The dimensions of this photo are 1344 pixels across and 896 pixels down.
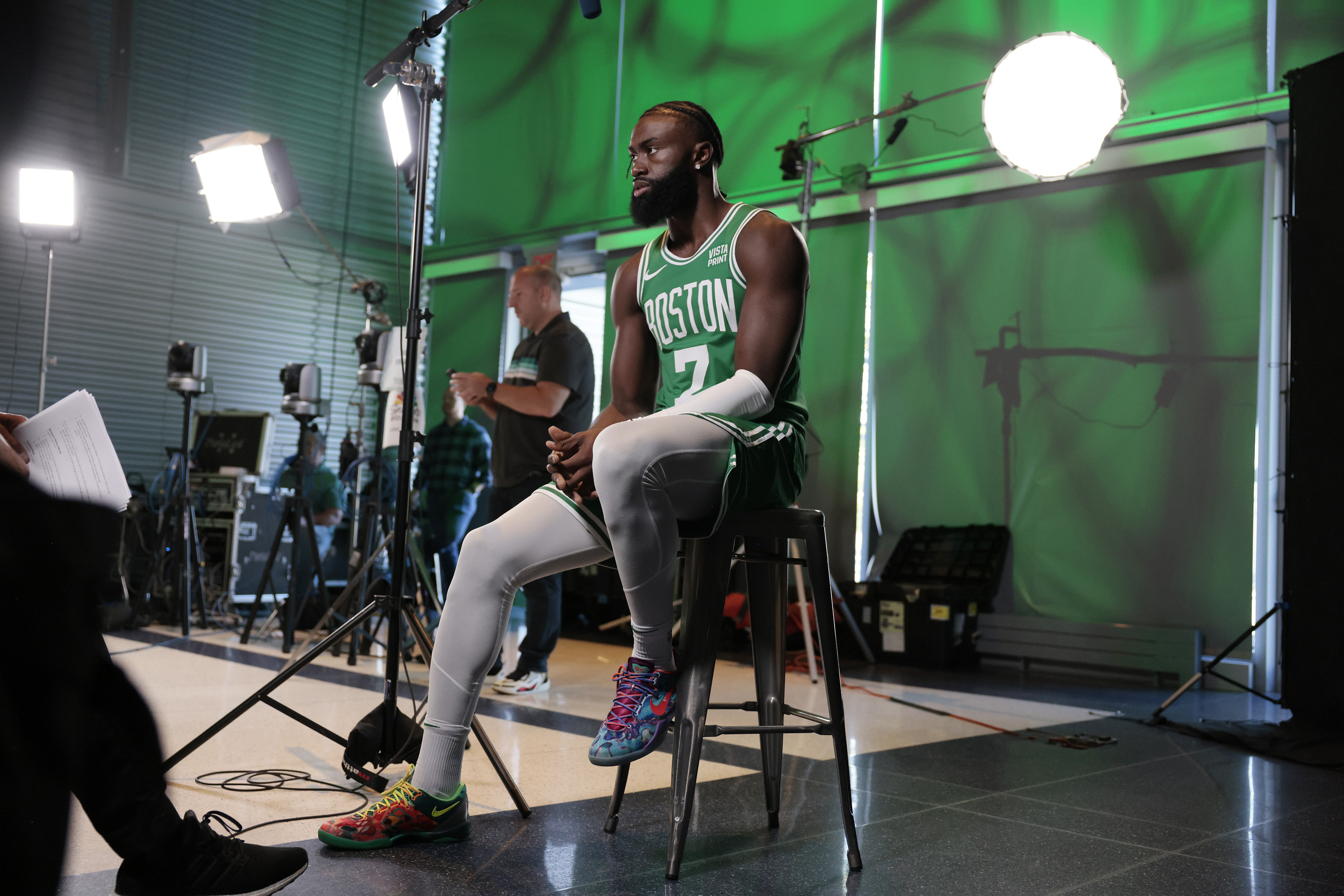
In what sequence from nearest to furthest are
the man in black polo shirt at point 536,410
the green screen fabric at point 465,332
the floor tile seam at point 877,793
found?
1. the floor tile seam at point 877,793
2. the man in black polo shirt at point 536,410
3. the green screen fabric at point 465,332

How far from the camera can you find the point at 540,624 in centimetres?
405

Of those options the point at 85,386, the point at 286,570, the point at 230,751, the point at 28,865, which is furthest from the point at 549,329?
the point at 85,386

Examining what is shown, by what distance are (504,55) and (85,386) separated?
14.6 feet

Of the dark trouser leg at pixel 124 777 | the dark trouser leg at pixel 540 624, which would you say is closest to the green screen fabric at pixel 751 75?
the dark trouser leg at pixel 540 624

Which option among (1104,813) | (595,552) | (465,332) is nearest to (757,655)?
(595,552)

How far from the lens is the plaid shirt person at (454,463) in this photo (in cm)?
516

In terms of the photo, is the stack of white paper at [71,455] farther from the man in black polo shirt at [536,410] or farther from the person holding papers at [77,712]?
the man in black polo shirt at [536,410]

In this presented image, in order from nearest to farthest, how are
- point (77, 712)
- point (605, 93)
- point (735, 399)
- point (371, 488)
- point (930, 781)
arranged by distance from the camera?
point (77, 712), point (735, 399), point (930, 781), point (371, 488), point (605, 93)

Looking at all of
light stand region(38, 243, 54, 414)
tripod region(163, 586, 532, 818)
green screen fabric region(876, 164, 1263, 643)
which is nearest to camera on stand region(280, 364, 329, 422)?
light stand region(38, 243, 54, 414)

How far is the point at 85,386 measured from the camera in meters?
7.51

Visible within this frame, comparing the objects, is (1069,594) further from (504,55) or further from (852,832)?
(504,55)

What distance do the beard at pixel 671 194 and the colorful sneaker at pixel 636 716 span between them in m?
0.88

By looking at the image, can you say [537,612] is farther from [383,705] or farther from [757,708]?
[757,708]

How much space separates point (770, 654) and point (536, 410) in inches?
74.5
